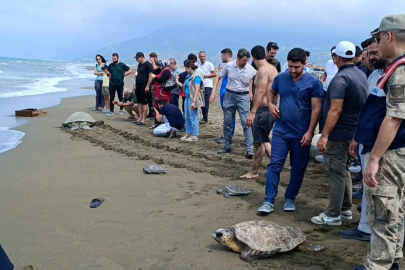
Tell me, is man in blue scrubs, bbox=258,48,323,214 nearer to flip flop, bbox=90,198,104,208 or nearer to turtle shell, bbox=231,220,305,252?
turtle shell, bbox=231,220,305,252

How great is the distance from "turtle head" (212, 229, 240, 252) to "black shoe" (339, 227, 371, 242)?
1.08 m

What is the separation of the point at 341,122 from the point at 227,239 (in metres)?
1.58

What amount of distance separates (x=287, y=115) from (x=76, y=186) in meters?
2.76

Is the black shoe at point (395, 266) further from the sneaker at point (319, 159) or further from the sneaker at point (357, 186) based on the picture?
the sneaker at point (319, 159)

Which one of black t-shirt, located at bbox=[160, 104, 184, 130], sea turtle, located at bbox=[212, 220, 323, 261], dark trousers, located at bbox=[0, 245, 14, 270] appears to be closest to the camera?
dark trousers, located at bbox=[0, 245, 14, 270]

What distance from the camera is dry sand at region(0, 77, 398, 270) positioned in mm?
3250

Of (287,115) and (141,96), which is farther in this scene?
(141,96)

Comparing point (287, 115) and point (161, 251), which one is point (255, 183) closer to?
point (287, 115)

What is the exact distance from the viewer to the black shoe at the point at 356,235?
3.58 m

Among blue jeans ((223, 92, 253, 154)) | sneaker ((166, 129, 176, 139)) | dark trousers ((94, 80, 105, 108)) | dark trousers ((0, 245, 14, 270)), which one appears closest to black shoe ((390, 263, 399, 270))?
dark trousers ((0, 245, 14, 270))

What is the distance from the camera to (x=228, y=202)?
4.61m

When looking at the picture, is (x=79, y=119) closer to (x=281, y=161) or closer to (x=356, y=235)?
(x=281, y=161)

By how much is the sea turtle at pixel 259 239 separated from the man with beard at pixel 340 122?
0.72 meters

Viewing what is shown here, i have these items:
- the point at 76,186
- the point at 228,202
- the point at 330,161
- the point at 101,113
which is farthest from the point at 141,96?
the point at 330,161
